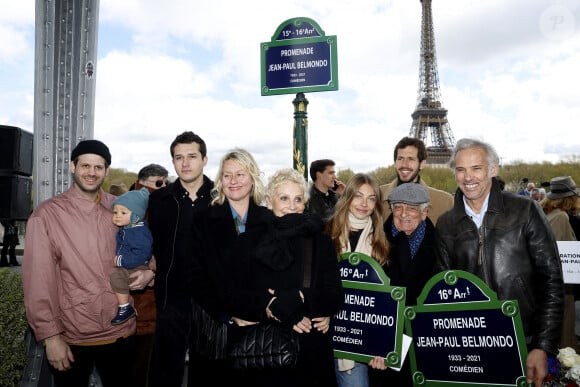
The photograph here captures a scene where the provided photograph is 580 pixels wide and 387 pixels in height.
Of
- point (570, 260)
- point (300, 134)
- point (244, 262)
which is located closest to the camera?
point (244, 262)

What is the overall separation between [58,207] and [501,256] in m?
2.93

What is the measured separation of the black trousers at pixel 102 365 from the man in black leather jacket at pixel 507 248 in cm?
234

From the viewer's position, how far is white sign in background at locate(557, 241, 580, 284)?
486 cm

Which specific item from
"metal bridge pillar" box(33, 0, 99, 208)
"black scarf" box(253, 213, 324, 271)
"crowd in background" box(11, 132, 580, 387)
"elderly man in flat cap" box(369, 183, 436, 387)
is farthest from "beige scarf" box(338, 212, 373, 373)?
"metal bridge pillar" box(33, 0, 99, 208)

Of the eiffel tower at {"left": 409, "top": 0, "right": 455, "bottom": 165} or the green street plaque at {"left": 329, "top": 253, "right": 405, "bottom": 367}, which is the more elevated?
the eiffel tower at {"left": 409, "top": 0, "right": 455, "bottom": 165}

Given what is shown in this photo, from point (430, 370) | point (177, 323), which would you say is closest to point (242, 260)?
point (177, 323)

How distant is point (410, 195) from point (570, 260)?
108 inches

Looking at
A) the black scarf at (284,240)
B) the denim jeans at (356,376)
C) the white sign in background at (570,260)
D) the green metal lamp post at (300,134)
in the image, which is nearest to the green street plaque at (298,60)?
the green metal lamp post at (300,134)

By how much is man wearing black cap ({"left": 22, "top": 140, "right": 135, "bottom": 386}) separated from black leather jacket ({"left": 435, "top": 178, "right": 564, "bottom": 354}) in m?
2.44

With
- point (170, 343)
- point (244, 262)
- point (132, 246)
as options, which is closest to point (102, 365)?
point (170, 343)

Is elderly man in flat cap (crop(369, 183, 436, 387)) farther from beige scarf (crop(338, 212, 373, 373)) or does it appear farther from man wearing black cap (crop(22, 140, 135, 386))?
man wearing black cap (crop(22, 140, 135, 386))

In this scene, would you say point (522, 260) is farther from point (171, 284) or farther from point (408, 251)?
point (171, 284)

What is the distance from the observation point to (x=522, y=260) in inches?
113

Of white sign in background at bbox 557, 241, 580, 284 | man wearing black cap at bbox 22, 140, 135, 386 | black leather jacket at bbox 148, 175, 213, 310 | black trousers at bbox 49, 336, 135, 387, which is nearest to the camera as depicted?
man wearing black cap at bbox 22, 140, 135, 386
